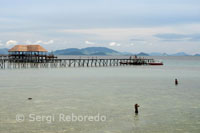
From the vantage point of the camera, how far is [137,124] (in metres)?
15.8

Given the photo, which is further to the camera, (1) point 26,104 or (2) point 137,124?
(1) point 26,104

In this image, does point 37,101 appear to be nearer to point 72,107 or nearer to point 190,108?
point 72,107

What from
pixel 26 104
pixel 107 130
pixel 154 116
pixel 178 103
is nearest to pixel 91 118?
pixel 107 130

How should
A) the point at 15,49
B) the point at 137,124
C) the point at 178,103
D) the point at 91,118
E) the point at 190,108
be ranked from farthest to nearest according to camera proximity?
1. the point at 15,49
2. the point at 178,103
3. the point at 190,108
4. the point at 91,118
5. the point at 137,124

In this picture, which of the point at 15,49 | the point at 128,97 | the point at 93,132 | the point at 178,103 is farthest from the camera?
the point at 15,49

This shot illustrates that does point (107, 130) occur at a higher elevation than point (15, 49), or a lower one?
lower

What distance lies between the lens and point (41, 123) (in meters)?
15.8

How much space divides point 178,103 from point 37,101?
11.7 metres

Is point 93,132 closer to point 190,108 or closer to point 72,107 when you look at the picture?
point 72,107

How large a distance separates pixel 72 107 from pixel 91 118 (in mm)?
3472

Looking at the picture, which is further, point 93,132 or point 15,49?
point 15,49

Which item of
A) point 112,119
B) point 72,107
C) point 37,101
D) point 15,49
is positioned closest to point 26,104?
point 37,101

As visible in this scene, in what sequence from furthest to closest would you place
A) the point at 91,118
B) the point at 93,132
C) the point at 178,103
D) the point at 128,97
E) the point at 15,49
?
the point at 15,49 < the point at 128,97 < the point at 178,103 < the point at 91,118 < the point at 93,132

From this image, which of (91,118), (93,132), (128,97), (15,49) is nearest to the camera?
(93,132)
